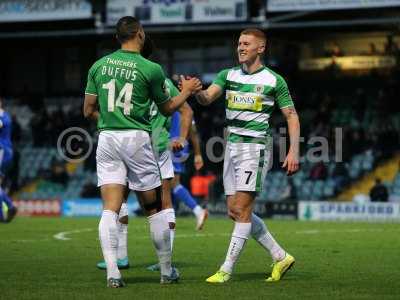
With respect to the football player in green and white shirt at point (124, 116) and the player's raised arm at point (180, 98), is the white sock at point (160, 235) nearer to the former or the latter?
the football player in green and white shirt at point (124, 116)

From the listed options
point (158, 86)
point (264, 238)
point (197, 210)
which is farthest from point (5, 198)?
point (158, 86)

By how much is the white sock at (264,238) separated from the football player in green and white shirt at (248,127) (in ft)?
0.16

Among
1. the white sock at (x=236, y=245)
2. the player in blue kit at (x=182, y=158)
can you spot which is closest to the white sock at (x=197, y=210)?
the player in blue kit at (x=182, y=158)

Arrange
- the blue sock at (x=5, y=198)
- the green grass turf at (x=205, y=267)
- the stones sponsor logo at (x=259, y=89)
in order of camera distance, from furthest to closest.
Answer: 1. the blue sock at (x=5, y=198)
2. the stones sponsor logo at (x=259, y=89)
3. the green grass turf at (x=205, y=267)

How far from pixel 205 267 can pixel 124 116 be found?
9.10 feet

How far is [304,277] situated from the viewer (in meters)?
10.2

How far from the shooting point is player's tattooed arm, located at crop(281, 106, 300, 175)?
9.55 m

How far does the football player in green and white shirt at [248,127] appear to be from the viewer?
972cm

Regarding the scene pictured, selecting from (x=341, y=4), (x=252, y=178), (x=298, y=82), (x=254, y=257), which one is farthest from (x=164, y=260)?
(x=298, y=82)

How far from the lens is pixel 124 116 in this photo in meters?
9.09

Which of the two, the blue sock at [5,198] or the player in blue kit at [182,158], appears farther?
the blue sock at [5,198]

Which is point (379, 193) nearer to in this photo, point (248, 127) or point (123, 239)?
point (123, 239)

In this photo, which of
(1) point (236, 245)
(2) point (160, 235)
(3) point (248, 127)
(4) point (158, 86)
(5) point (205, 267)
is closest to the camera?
(4) point (158, 86)

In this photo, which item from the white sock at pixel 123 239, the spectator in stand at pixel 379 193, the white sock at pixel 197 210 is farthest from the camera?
the spectator in stand at pixel 379 193
